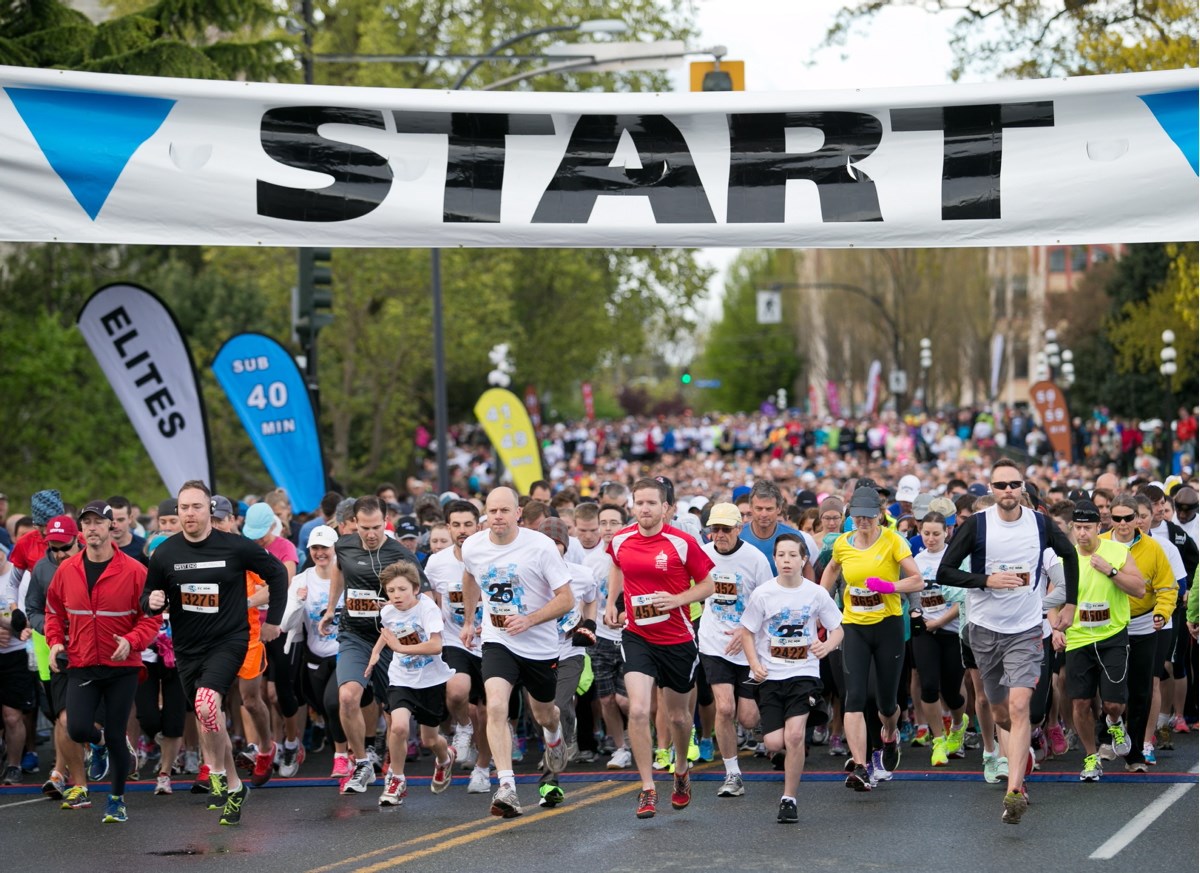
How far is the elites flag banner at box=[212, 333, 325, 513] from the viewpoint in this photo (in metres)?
18.1

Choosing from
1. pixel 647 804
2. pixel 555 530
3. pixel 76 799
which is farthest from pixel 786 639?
pixel 76 799

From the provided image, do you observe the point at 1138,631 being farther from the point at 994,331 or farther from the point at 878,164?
the point at 994,331

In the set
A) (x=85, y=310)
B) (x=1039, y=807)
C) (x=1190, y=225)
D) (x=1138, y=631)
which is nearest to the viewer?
(x=1190, y=225)

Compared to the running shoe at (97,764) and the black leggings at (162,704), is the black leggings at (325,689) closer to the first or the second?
the black leggings at (162,704)

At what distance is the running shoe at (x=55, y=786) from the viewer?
11.4 m

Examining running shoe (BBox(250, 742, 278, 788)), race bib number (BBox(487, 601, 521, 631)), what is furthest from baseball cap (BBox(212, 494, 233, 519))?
race bib number (BBox(487, 601, 521, 631))

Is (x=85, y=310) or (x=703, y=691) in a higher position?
(x=85, y=310)

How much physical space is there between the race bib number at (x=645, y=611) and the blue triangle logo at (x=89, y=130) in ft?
15.0

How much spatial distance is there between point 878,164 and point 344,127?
79.4 inches

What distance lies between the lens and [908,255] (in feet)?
220

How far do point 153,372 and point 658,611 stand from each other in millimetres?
7753

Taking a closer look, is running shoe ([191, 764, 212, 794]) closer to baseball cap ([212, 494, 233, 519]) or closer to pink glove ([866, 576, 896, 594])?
baseball cap ([212, 494, 233, 519])

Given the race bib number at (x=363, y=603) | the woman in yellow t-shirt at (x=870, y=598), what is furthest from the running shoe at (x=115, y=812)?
the woman in yellow t-shirt at (x=870, y=598)

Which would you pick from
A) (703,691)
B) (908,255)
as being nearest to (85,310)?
(703,691)
